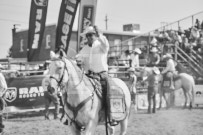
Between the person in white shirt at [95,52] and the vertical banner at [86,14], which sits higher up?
the vertical banner at [86,14]

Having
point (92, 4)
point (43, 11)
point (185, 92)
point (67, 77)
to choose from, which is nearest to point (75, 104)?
point (67, 77)

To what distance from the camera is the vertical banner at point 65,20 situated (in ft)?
32.0

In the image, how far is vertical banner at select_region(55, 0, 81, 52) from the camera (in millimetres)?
9766

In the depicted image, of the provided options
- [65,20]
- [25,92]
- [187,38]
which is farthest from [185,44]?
[25,92]

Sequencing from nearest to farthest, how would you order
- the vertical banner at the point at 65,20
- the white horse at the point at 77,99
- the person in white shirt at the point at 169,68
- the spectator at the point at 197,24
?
the white horse at the point at 77,99 < the vertical banner at the point at 65,20 < the spectator at the point at 197,24 < the person in white shirt at the point at 169,68

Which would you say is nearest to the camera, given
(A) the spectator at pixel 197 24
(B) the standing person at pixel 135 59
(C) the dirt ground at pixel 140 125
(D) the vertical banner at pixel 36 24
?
(D) the vertical banner at pixel 36 24

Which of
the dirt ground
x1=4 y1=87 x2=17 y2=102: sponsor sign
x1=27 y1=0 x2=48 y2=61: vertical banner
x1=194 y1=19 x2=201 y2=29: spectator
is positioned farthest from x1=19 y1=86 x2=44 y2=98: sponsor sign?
x1=27 y1=0 x2=48 y2=61: vertical banner

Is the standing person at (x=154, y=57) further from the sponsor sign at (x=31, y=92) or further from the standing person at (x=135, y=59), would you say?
the sponsor sign at (x=31, y=92)

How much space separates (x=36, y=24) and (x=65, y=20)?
3.84 metres

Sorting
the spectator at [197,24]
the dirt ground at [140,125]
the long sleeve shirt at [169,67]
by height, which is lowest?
the dirt ground at [140,125]

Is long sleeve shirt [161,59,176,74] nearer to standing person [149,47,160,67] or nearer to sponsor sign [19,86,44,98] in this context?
standing person [149,47,160,67]

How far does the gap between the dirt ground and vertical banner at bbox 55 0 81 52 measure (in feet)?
7.80

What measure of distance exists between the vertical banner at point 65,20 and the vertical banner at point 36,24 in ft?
10.3

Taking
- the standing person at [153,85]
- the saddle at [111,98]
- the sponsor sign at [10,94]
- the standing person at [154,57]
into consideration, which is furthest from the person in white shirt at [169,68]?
the saddle at [111,98]
